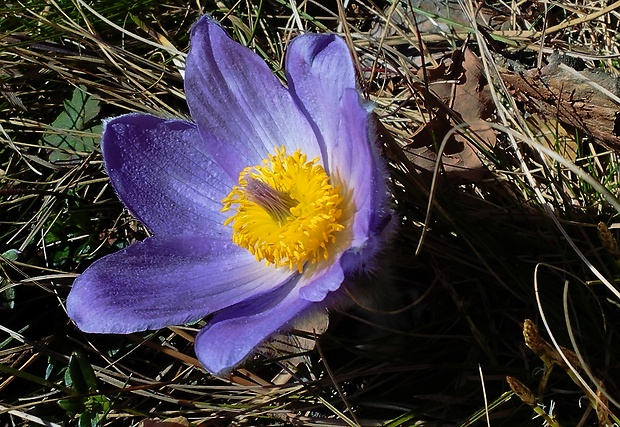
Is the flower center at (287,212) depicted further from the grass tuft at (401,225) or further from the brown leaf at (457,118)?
the brown leaf at (457,118)

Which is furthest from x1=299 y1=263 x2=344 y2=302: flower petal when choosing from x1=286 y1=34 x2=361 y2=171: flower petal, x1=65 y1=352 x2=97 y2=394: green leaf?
x1=65 y1=352 x2=97 y2=394: green leaf

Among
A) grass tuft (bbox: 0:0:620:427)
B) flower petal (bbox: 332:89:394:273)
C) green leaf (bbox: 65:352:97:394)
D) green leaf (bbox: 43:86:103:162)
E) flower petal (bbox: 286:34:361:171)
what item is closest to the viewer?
flower petal (bbox: 332:89:394:273)

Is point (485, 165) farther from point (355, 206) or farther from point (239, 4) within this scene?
point (239, 4)

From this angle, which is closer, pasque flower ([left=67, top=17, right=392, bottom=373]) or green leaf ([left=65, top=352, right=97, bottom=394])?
pasque flower ([left=67, top=17, right=392, bottom=373])

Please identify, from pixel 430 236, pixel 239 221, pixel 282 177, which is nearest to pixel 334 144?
pixel 282 177

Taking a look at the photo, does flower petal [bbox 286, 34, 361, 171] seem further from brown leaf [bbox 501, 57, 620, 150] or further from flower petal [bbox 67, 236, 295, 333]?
Answer: brown leaf [bbox 501, 57, 620, 150]

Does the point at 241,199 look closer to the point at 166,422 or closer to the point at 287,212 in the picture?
the point at 287,212

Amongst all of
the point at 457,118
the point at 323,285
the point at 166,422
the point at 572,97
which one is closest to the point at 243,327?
the point at 323,285

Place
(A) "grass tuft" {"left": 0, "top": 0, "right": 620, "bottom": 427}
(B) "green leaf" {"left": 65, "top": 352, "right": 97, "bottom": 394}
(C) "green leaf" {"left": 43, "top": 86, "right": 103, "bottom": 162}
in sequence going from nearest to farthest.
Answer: (A) "grass tuft" {"left": 0, "top": 0, "right": 620, "bottom": 427} → (B) "green leaf" {"left": 65, "top": 352, "right": 97, "bottom": 394} → (C) "green leaf" {"left": 43, "top": 86, "right": 103, "bottom": 162}
